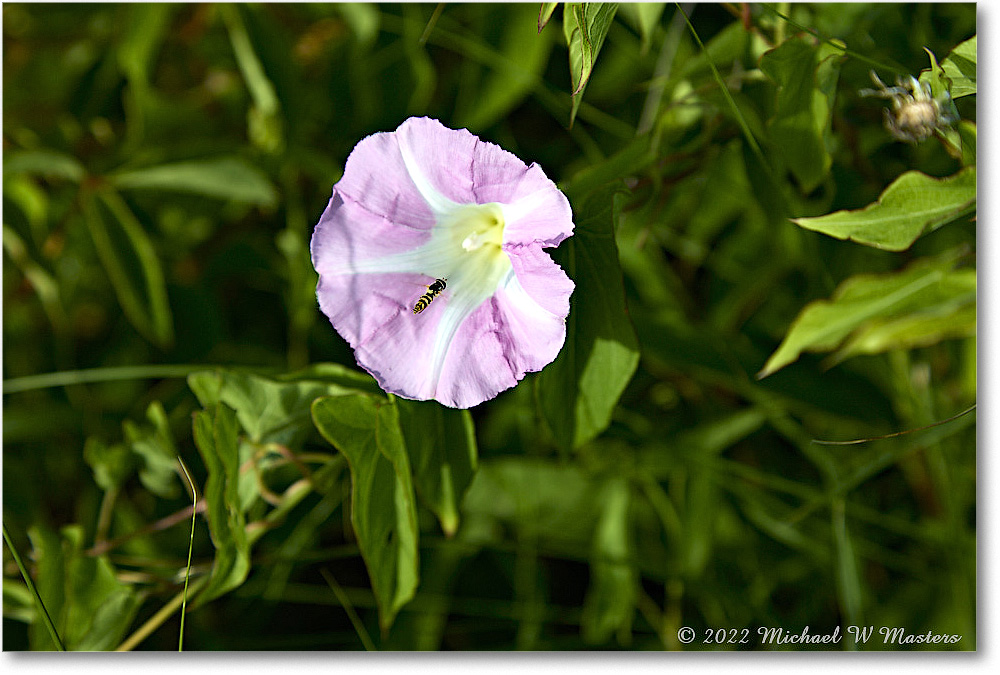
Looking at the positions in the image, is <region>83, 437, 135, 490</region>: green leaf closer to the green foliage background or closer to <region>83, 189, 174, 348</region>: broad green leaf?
the green foliage background

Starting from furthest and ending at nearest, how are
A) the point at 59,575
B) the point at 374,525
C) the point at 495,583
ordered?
the point at 495,583, the point at 59,575, the point at 374,525

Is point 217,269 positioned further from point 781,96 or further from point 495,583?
point 781,96

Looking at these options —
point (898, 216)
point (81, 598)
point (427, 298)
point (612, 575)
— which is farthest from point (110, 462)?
point (898, 216)

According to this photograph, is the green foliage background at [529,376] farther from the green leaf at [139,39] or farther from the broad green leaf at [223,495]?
the broad green leaf at [223,495]

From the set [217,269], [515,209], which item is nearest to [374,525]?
[515,209]

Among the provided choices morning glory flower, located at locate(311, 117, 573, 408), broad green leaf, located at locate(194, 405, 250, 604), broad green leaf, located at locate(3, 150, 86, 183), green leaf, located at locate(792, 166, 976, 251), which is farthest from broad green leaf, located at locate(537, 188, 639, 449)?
broad green leaf, located at locate(3, 150, 86, 183)

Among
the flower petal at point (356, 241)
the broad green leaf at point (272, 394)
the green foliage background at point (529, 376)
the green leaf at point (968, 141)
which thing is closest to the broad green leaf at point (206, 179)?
the green foliage background at point (529, 376)
